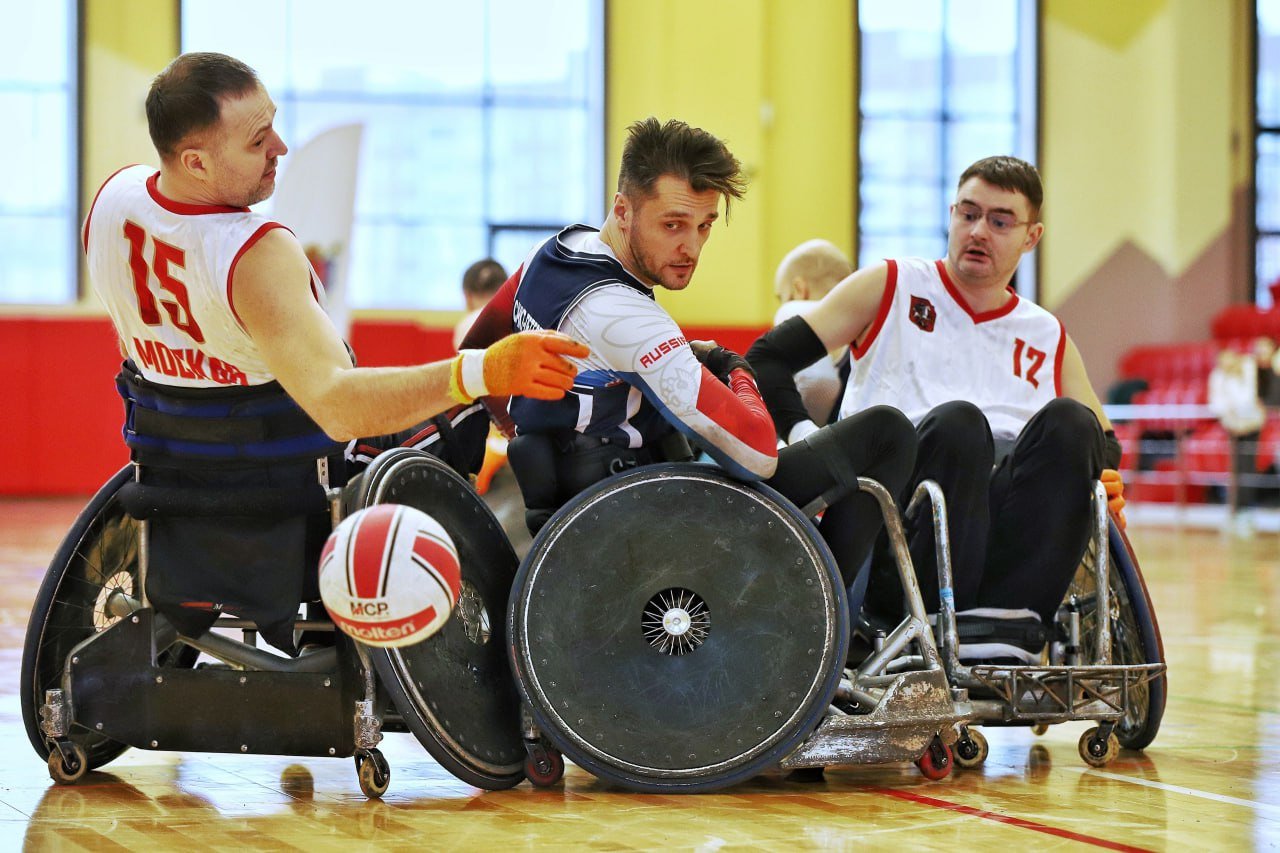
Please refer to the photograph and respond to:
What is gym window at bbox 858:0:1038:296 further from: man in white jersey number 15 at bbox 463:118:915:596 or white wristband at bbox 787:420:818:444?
man in white jersey number 15 at bbox 463:118:915:596

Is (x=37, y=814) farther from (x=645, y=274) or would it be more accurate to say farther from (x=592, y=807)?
(x=645, y=274)

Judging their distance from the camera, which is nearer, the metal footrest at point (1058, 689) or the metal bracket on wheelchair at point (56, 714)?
the metal bracket on wheelchair at point (56, 714)

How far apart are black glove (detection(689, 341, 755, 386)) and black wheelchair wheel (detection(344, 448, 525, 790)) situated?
509 millimetres

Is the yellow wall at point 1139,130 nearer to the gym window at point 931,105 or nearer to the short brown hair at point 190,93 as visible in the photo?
the gym window at point 931,105

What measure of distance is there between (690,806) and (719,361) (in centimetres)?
84

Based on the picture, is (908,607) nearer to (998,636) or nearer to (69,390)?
(998,636)

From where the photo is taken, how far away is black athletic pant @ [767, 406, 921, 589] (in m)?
3.03

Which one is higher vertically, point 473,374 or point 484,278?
point 484,278

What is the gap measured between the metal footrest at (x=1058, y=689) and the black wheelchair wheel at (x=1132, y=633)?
133 mm

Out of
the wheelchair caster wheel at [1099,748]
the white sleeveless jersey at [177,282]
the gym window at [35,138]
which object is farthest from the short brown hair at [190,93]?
the gym window at [35,138]

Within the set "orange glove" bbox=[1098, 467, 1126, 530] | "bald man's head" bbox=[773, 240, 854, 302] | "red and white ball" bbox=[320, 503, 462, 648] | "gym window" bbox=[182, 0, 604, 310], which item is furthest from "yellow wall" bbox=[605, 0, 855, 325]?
"red and white ball" bbox=[320, 503, 462, 648]

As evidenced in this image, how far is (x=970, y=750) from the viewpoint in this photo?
3.29m

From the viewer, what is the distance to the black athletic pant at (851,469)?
303 centimetres

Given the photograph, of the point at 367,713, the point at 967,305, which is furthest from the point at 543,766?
the point at 967,305
